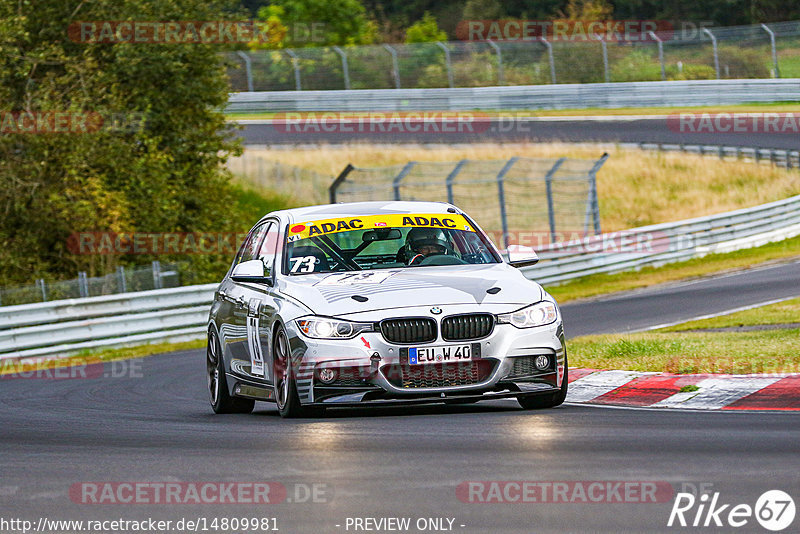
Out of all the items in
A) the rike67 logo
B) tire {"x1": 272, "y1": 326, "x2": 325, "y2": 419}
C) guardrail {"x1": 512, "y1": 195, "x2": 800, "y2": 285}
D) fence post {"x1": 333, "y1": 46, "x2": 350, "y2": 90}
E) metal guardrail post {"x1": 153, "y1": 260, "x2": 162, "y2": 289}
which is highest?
the rike67 logo

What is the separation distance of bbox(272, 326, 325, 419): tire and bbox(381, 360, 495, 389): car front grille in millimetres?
623

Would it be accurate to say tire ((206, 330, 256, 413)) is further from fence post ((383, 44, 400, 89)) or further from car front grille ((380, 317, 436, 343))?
fence post ((383, 44, 400, 89))

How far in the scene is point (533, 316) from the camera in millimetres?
9484

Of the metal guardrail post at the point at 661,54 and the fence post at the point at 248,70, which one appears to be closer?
the metal guardrail post at the point at 661,54

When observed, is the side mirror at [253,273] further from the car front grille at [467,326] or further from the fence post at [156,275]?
the fence post at [156,275]

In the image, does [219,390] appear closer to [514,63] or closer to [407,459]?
[407,459]

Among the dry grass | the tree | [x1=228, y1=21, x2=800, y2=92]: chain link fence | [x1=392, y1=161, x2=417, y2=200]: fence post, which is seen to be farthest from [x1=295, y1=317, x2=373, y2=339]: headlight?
[x1=228, y1=21, x2=800, y2=92]: chain link fence

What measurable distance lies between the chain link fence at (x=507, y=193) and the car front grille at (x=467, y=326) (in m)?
17.3

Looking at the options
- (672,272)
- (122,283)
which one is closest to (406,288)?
(122,283)

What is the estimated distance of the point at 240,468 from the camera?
731cm

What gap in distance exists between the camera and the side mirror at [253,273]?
33.7ft

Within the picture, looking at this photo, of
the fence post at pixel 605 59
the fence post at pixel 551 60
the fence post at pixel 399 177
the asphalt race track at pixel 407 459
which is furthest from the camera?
the fence post at pixel 551 60

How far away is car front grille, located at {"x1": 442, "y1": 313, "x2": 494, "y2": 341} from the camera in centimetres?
918

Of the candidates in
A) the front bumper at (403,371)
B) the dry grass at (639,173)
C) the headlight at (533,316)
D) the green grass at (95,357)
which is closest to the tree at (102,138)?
the green grass at (95,357)
